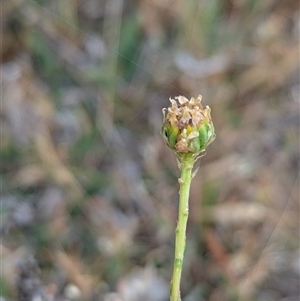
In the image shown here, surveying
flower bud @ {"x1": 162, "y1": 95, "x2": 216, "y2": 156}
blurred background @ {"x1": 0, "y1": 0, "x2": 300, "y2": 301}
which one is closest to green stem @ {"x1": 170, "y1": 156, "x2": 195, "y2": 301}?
flower bud @ {"x1": 162, "y1": 95, "x2": 216, "y2": 156}

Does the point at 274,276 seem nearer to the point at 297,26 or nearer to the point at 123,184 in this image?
the point at 123,184

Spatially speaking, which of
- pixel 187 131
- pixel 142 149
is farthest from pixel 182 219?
pixel 142 149

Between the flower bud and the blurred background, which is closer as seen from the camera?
the flower bud

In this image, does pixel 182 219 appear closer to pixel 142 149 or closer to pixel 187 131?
pixel 187 131

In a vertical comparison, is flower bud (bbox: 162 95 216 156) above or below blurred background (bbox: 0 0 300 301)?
below

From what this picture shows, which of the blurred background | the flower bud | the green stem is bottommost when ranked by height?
the green stem

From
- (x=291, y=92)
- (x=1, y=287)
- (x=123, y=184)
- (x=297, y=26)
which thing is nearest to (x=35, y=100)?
(x=123, y=184)

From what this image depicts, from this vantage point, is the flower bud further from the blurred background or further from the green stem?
the blurred background
